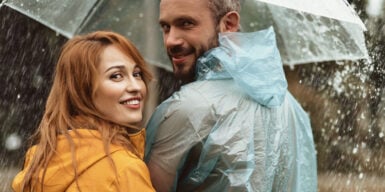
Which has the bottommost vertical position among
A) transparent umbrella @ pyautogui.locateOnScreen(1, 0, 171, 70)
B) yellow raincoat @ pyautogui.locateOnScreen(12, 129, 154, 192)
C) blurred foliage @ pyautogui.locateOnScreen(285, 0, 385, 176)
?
blurred foliage @ pyautogui.locateOnScreen(285, 0, 385, 176)

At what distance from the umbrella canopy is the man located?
0.43 metres

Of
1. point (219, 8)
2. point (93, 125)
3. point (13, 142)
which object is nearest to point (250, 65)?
point (219, 8)

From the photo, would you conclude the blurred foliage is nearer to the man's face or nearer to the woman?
the man's face

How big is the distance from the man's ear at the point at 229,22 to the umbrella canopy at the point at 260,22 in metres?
0.23

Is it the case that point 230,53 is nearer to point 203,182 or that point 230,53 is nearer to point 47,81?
point 203,182

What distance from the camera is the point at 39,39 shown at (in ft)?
31.9

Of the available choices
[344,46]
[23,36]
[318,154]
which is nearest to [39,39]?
[23,36]

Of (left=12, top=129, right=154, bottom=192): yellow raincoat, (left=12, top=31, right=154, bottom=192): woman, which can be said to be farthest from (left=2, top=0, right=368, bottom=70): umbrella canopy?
(left=12, top=129, right=154, bottom=192): yellow raincoat

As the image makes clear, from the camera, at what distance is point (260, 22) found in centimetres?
469

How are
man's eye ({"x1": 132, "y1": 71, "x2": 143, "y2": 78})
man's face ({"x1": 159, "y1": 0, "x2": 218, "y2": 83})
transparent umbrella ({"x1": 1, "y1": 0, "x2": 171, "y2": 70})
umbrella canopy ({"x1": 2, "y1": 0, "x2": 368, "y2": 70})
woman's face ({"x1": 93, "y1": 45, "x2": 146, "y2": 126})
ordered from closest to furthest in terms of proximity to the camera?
woman's face ({"x1": 93, "y1": 45, "x2": 146, "y2": 126}) → man's eye ({"x1": 132, "y1": 71, "x2": 143, "y2": 78}) → man's face ({"x1": 159, "y1": 0, "x2": 218, "y2": 83}) → umbrella canopy ({"x1": 2, "y1": 0, "x2": 368, "y2": 70}) → transparent umbrella ({"x1": 1, "y1": 0, "x2": 171, "y2": 70})

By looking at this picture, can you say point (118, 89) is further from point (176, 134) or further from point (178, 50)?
point (178, 50)

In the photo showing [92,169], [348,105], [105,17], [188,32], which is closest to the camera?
[92,169]

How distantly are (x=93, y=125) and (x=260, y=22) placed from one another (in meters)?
2.24

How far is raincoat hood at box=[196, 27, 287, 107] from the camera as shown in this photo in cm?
296
